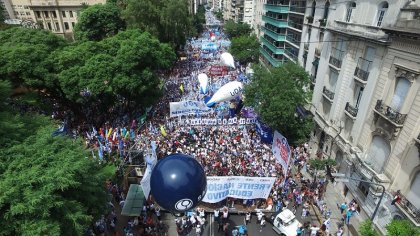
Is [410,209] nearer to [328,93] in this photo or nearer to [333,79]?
[328,93]

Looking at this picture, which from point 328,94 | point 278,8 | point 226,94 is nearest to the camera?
point 328,94

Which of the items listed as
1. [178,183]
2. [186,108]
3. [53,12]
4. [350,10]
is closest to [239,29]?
[53,12]

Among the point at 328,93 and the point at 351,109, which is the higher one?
the point at 351,109

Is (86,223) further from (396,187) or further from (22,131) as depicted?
(396,187)

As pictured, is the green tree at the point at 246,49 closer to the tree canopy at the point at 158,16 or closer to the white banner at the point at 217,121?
the tree canopy at the point at 158,16

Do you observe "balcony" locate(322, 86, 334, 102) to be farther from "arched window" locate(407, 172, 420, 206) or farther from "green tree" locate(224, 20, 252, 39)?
"green tree" locate(224, 20, 252, 39)

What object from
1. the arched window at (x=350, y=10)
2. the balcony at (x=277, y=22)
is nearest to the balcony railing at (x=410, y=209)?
the arched window at (x=350, y=10)
